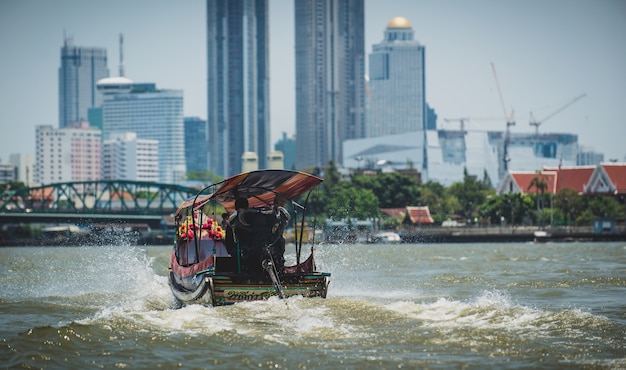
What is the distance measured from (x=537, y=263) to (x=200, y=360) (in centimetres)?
3254

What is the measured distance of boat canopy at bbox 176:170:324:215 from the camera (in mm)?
25828

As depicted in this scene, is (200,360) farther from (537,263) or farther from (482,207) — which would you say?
(482,207)

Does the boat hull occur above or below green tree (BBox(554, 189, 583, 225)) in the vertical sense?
above

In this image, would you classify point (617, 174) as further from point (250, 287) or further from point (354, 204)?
point (250, 287)

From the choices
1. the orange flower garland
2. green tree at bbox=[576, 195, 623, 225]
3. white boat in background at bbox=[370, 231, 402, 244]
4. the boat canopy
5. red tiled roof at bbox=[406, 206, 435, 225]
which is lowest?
red tiled roof at bbox=[406, 206, 435, 225]

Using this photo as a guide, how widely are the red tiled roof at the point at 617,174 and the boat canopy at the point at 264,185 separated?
101165 millimetres

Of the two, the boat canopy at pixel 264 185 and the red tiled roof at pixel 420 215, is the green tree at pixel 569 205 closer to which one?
the red tiled roof at pixel 420 215

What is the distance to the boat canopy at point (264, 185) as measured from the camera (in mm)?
25828

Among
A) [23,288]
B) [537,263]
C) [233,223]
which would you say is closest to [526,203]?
[537,263]

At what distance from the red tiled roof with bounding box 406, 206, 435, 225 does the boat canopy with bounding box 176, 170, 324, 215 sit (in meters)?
100.0

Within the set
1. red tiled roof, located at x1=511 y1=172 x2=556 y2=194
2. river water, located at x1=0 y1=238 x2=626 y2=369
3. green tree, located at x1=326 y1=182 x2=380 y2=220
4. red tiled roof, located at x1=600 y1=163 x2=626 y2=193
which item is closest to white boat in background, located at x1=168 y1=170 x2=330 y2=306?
river water, located at x1=0 y1=238 x2=626 y2=369

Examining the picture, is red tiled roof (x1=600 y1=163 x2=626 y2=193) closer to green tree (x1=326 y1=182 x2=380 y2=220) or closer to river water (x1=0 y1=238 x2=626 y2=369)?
green tree (x1=326 y1=182 x2=380 y2=220)

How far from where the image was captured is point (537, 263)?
4984cm

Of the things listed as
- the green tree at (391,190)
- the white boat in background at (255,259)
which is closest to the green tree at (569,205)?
the green tree at (391,190)
